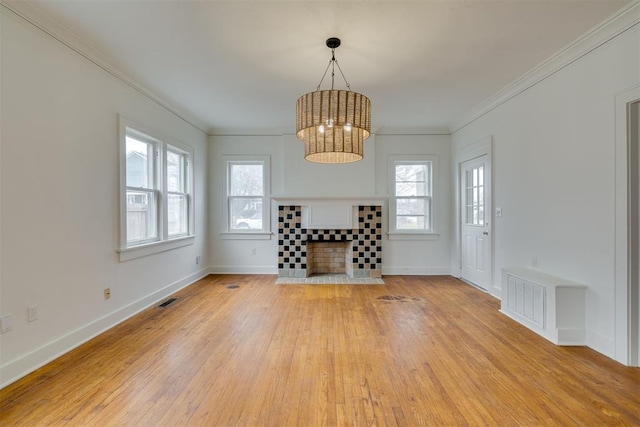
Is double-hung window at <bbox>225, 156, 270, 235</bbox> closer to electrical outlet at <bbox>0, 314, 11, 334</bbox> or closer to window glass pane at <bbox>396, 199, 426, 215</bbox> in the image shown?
window glass pane at <bbox>396, 199, 426, 215</bbox>

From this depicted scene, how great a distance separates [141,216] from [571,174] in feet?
14.8

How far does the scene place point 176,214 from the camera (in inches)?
176

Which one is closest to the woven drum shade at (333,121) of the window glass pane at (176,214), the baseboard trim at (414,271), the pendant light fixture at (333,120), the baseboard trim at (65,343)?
the pendant light fixture at (333,120)

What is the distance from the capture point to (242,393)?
190cm

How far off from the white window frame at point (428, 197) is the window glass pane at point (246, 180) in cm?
232

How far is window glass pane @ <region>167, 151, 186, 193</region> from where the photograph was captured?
14.1 feet

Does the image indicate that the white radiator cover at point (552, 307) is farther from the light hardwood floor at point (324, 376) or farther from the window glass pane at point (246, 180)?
the window glass pane at point (246, 180)

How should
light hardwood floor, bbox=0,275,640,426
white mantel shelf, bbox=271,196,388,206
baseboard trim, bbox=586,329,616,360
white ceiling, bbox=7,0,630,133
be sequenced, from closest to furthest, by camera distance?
light hardwood floor, bbox=0,275,640,426, white ceiling, bbox=7,0,630,133, baseboard trim, bbox=586,329,616,360, white mantel shelf, bbox=271,196,388,206

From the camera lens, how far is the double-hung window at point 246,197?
5391 mm

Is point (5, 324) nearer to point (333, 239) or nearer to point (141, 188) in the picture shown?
point (141, 188)

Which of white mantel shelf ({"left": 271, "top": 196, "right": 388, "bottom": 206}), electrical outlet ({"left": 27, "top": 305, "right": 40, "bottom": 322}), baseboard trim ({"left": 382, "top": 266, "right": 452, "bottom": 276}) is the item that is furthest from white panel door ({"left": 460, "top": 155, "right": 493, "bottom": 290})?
electrical outlet ({"left": 27, "top": 305, "right": 40, "bottom": 322})

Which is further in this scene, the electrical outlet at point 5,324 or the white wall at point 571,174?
the white wall at point 571,174

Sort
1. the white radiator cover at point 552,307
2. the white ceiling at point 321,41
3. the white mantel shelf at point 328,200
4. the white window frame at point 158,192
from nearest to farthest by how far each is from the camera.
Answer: the white ceiling at point 321,41
the white radiator cover at point 552,307
the white window frame at point 158,192
the white mantel shelf at point 328,200

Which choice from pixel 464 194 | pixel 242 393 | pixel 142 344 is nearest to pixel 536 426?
pixel 242 393
